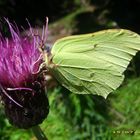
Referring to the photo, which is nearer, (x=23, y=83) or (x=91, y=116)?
(x=23, y=83)

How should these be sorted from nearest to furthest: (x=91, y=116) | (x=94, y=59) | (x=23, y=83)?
(x=23, y=83) < (x=94, y=59) < (x=91, y=116)

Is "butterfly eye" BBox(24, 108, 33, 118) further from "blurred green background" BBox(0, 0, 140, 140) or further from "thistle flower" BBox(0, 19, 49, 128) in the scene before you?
"blurred green background" BBox(0, 0, 140, 140)

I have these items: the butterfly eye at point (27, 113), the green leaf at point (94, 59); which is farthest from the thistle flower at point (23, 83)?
the green leaf at point (94, 59)

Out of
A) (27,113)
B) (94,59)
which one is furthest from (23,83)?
(94,59)

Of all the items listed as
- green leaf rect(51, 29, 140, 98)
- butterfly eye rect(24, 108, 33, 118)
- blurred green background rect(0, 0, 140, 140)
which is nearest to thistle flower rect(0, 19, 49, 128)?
butterfly eye rect(24, 108, 33, 118)

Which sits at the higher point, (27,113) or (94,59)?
(94,59)

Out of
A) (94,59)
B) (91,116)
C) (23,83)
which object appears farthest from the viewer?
(91,116)

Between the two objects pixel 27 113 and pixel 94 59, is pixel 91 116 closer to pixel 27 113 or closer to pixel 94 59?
pixel 94 59

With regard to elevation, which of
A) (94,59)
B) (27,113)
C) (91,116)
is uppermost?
(94,59)
